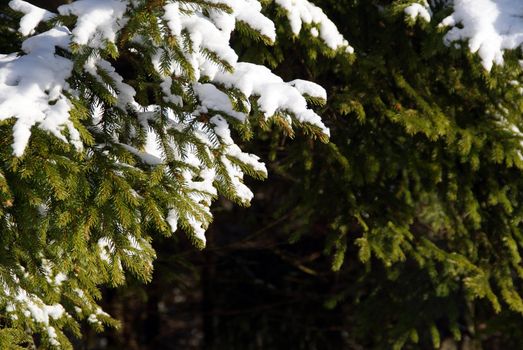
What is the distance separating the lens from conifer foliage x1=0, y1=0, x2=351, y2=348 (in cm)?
272

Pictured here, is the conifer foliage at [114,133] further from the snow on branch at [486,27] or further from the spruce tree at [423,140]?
the snow on branch at [486,27]

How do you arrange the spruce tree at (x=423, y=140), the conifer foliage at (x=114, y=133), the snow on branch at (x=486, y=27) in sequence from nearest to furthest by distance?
the conifer foliage at (x=114, y=133) → the snow on branch at (x=486, y=27) → the spruce tree at (x=423, y=140)

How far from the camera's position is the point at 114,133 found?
10.3 ft

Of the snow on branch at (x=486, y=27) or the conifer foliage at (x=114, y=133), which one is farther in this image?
the snow on branch at (x=486, y=27)

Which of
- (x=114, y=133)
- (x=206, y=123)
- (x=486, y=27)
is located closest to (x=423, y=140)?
(x=486, y=27)

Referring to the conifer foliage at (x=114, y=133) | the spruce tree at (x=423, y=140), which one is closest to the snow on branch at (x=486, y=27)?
the spruce tree at (x=423, y=140)

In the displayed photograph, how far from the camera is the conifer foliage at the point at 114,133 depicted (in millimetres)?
2723

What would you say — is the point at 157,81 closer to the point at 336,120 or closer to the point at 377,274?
the point at 336,120

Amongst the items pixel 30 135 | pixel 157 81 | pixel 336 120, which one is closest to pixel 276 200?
pixel 336 120

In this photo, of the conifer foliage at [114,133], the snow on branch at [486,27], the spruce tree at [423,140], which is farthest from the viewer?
the spruce tree at [423,140]

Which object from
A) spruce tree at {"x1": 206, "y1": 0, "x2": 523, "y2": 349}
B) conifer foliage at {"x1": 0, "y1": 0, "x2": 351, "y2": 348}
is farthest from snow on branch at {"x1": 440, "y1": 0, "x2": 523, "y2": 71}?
conifer foliage at {"x1": 0, "y1": 0, "x2": 351, "y2": 348}

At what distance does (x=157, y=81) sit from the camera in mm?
3229

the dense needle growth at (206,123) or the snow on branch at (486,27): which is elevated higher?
the snow on branch at (486,27)

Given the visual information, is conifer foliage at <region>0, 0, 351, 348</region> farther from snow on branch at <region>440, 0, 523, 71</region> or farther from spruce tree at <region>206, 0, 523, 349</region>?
snow on branch at <region>440, 0, 523, 71</region>
